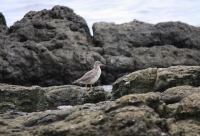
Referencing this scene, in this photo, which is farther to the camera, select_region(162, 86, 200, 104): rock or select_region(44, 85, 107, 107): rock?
select_region(44, 85, 107, 107): rock

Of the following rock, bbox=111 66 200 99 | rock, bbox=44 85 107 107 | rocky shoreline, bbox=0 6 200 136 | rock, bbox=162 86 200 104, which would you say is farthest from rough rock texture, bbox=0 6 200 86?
rock, bbox=162 86 200 104

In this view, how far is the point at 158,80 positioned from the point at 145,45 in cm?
1808

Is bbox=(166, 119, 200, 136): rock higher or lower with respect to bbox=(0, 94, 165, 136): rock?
lower

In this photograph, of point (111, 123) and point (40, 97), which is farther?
point (40, 97)

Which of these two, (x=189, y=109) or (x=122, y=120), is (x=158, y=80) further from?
(x=122, y=120)

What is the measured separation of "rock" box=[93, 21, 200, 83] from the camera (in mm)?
29844

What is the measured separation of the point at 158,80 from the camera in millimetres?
13930

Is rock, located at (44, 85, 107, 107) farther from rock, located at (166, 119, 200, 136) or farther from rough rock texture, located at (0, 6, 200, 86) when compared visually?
rough rock texture, located at (0, 6, 200, 86)

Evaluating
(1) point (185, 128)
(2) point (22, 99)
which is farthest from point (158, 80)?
(1) point (185, 128)

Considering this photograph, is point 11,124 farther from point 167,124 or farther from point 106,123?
point 167,124

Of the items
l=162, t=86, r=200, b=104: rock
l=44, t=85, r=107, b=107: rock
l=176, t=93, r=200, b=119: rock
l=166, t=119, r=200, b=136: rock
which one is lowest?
l=44, t=85, r=107, b=107: rock

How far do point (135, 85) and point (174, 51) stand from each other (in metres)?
17.0

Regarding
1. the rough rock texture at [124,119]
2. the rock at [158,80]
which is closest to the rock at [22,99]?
the rock at [158,80]

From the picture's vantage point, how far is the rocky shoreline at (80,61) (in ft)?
45.5
